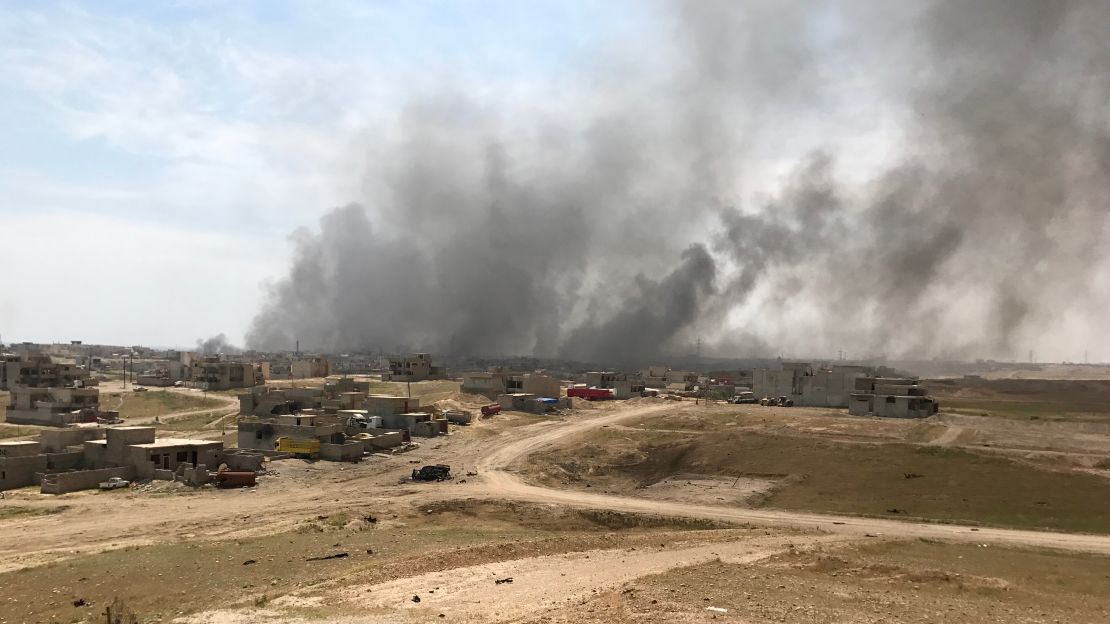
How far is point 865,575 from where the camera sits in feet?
95.6

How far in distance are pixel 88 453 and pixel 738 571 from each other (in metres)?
51.2

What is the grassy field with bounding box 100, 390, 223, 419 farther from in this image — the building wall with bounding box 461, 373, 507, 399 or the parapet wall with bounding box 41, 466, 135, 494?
the parapet wall with bounding box 41, 466, 135, 494

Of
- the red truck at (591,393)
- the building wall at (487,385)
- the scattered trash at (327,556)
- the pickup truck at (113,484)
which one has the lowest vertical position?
the pickup truck at (113,484)

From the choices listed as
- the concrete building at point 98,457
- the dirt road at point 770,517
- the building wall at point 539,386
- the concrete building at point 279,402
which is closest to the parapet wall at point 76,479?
the concrete building at point 98,457

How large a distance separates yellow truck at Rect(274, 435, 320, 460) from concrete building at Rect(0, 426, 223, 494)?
25.1 ft

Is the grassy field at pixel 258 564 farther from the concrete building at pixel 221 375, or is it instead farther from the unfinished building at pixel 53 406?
the concrete building at pixel 221 375

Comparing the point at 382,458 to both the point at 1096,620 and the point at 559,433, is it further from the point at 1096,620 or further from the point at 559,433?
the point at 1096,620

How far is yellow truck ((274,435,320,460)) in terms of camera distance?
64.8 metres

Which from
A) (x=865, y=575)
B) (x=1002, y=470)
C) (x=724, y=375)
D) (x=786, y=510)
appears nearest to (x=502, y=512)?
(x=786, y=510)

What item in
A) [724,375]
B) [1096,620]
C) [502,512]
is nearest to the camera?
[1096,620]

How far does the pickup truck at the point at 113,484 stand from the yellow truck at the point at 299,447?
14342 mm

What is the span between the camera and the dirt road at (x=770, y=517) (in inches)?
1526

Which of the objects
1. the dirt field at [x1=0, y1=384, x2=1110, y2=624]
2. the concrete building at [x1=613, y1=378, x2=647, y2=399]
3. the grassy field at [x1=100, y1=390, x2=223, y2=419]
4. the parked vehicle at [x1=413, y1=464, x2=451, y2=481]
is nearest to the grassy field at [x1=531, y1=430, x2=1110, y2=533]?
the dirt field at [x1=0, y1=384, x2=1110, y2=624]

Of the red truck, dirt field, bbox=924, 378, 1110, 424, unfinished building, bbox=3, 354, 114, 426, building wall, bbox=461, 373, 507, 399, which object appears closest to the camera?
unfinished building, bbox=3, 354, 114, 426
